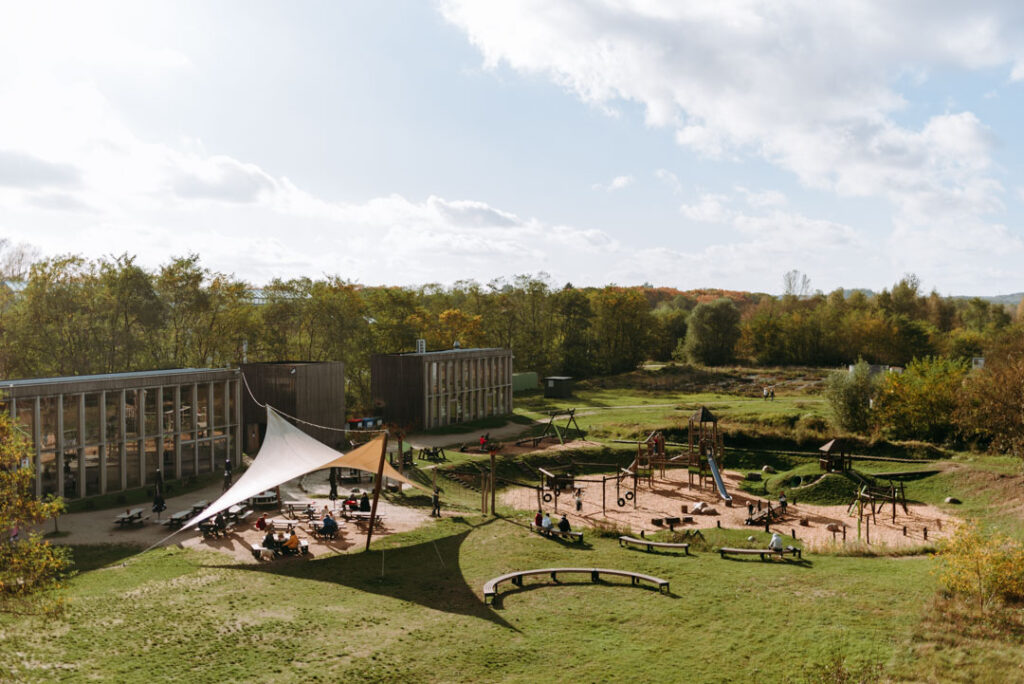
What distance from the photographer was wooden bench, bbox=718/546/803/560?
20734mm

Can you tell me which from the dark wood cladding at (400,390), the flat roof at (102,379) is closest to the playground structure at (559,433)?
the dark wood cladding at (400,390)

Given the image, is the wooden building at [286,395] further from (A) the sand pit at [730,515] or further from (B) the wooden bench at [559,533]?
(B) the wooden bench at [559,533]

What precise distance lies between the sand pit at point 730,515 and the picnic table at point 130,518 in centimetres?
1420

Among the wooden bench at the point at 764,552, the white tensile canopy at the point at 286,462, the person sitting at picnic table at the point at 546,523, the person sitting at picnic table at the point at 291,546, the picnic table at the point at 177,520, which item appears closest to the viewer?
the person sitting at picnic table at the point at 291,546

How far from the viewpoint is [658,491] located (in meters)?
33.2

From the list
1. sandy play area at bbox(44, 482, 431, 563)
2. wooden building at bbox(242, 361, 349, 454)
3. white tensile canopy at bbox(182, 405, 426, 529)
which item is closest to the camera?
white tensile canopy at bbox(182, 405, 426, 529)

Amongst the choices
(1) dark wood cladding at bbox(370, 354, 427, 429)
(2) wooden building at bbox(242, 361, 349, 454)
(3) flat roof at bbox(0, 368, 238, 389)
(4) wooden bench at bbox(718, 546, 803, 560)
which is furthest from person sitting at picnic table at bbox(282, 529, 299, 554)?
(1) dark wood cladding at bbox(370, 354, 427, 429)

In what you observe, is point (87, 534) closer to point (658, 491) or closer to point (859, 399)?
point (658, 491)

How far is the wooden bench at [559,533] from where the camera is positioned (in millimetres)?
22119

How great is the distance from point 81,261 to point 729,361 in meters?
69.6

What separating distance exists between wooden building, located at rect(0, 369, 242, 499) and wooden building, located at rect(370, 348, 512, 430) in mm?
12087

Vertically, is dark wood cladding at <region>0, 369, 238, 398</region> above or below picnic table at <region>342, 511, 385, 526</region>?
above

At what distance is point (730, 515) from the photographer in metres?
28.4

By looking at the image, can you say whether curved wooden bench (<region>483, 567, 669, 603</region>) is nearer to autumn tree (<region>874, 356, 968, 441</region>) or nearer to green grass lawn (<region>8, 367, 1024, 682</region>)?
green grass lawn (<region>8, 367, 1024, 682</region>)
